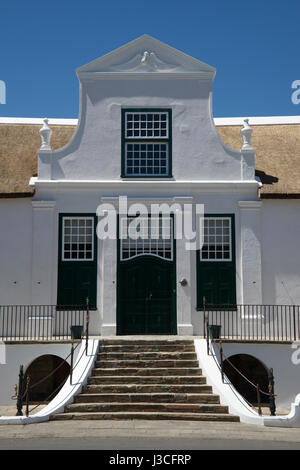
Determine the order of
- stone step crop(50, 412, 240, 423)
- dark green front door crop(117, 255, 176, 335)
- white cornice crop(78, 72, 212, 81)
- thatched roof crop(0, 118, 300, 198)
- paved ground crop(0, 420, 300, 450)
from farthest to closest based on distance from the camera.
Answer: white cornice crop(78, 72, 212, 81), thatched roof crop(0, 118, 300, 198), dark green front door crop(117, 255, 176, 335), stone step crop(50, 412, 240, 423), paved ground crop(0, 420, 300, 450)

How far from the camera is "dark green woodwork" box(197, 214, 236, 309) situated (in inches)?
710

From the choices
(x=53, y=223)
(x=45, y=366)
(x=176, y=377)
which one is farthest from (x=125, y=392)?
(x=53, y=223)

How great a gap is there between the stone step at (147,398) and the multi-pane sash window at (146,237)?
17.3ft

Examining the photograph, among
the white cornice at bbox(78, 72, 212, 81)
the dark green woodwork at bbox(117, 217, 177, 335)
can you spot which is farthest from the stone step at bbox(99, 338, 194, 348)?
the white cornice at bbox(78, 72, 212, 81)

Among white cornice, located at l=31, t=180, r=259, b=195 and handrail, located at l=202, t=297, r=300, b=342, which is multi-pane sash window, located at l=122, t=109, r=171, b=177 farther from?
handrail, located at l=202, t=297, r=300, b=342

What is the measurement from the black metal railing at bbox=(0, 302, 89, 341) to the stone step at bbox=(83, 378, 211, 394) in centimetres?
367

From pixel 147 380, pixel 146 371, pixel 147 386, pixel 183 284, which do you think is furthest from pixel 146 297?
pixel 147 386

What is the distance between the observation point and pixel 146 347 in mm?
15625

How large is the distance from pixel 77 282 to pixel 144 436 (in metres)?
7.51

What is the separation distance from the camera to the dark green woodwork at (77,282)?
59.0 ft

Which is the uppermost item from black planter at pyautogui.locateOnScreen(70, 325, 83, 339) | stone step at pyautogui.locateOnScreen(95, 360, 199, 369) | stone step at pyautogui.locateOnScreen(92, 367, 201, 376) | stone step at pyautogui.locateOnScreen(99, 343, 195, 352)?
black planter at pyautogui.locateOnScreen(70, 325, 83, 339)
